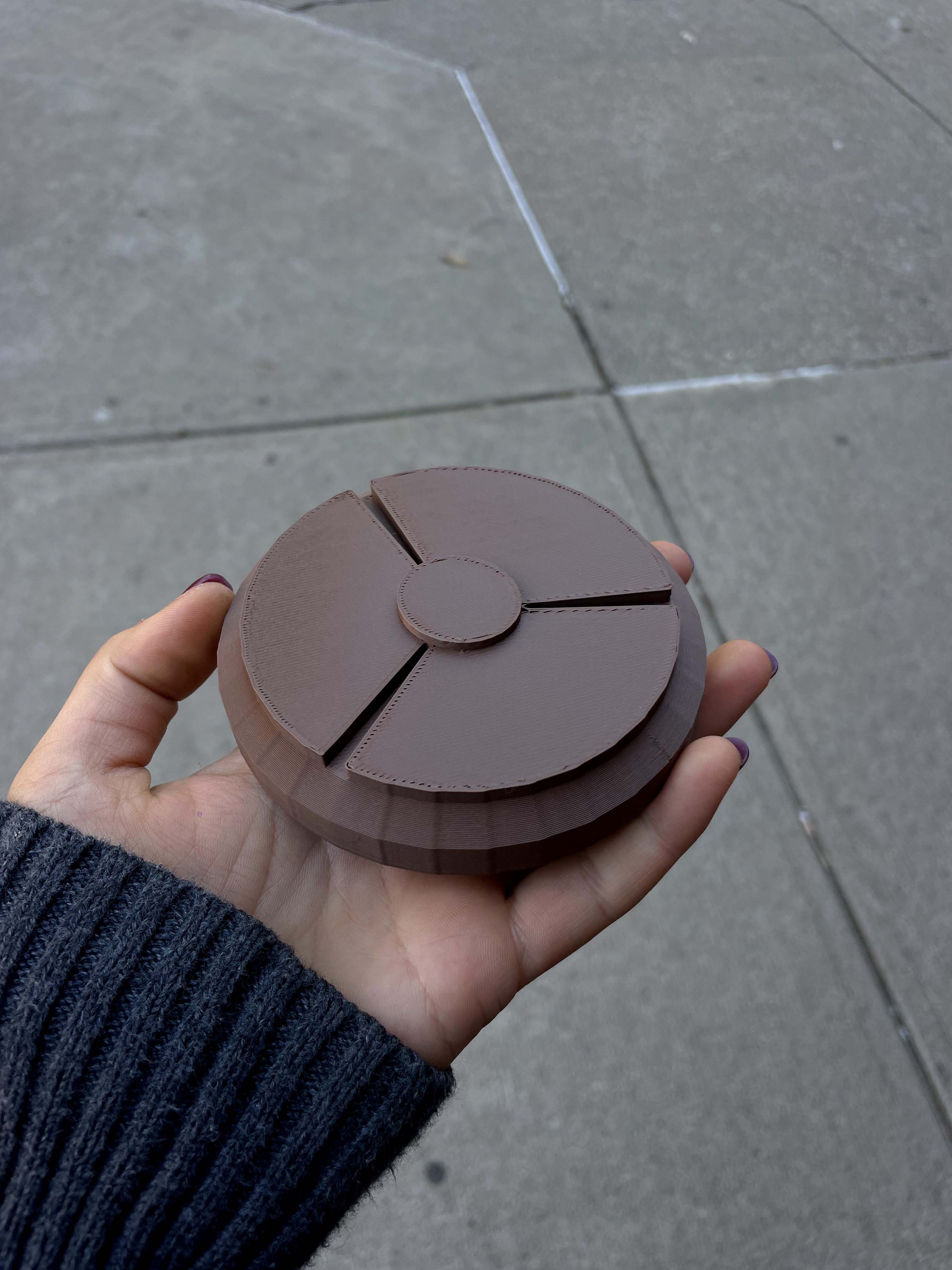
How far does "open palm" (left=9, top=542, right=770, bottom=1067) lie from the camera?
160cm

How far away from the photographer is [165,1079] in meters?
1.38

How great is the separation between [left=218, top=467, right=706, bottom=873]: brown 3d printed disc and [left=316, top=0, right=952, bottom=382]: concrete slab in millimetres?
2033

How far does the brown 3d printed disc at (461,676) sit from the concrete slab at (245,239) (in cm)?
173

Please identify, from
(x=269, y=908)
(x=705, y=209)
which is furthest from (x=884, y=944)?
(x=705, y=209)

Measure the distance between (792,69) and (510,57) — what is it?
1.63 metres

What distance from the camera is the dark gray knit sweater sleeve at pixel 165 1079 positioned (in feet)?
4.31

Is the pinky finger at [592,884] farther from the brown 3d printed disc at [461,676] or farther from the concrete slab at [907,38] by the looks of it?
the concrete slab at [907,38]

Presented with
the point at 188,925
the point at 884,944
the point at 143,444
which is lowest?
the point at 884,944

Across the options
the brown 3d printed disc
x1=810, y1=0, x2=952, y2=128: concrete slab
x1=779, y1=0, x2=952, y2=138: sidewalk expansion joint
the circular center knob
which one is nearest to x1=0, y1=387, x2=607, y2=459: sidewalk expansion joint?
the brown 3d printed disc

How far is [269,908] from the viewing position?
1.70 meters

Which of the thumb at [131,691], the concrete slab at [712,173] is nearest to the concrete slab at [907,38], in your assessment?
the concrete slab at [712,173]

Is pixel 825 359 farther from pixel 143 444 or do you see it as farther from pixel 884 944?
pixel 143 444

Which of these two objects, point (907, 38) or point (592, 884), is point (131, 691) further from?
point (907, 38)

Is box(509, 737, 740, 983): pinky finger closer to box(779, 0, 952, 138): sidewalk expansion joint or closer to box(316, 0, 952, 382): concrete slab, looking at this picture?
box(316, 0, 952, 382): concrete slab
